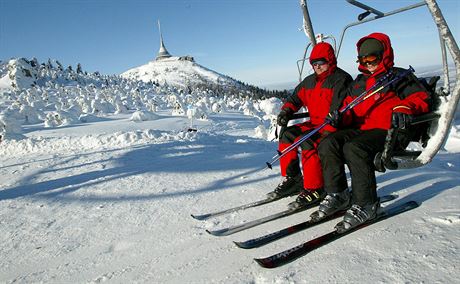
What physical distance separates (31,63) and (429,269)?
66.2m

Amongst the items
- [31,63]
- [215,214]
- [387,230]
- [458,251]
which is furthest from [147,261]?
[31,63]

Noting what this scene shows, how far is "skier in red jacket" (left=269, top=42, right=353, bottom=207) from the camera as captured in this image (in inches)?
113

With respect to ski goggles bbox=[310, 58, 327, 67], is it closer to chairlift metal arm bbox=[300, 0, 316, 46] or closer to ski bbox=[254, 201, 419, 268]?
ski bbox=[254, 201, 419, 268]

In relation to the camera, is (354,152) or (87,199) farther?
(87,199)

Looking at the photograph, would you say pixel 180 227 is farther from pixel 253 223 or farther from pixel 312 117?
pixel 312 117

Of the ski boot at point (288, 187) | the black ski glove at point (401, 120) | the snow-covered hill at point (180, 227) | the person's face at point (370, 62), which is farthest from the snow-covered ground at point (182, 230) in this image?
the person's face at point (370, 62)

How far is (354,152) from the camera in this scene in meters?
2.31

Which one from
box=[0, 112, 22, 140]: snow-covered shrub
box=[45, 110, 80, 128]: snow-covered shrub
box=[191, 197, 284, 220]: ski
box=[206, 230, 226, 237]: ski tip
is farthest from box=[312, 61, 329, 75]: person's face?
box=[45, 110, 80, 128]: snow-covered shrub

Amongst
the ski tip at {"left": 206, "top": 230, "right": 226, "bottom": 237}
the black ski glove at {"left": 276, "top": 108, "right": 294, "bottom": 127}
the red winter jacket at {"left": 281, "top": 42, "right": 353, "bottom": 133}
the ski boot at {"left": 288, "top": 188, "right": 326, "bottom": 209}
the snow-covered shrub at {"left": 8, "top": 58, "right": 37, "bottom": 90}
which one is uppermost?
the snow-covered shrub at {"left": 8, "top": 58, "right": 37, "bottom": 90}

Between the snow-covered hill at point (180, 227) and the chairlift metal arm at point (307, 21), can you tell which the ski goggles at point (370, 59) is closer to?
the snow-covered hill at point (180, 227)

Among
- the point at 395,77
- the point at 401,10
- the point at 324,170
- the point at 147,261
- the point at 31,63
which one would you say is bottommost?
the point at 147,261

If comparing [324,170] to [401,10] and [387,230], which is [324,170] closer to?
[387,230]

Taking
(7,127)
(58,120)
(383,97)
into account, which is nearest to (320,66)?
(383,97)

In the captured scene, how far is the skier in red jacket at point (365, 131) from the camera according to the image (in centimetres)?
230
